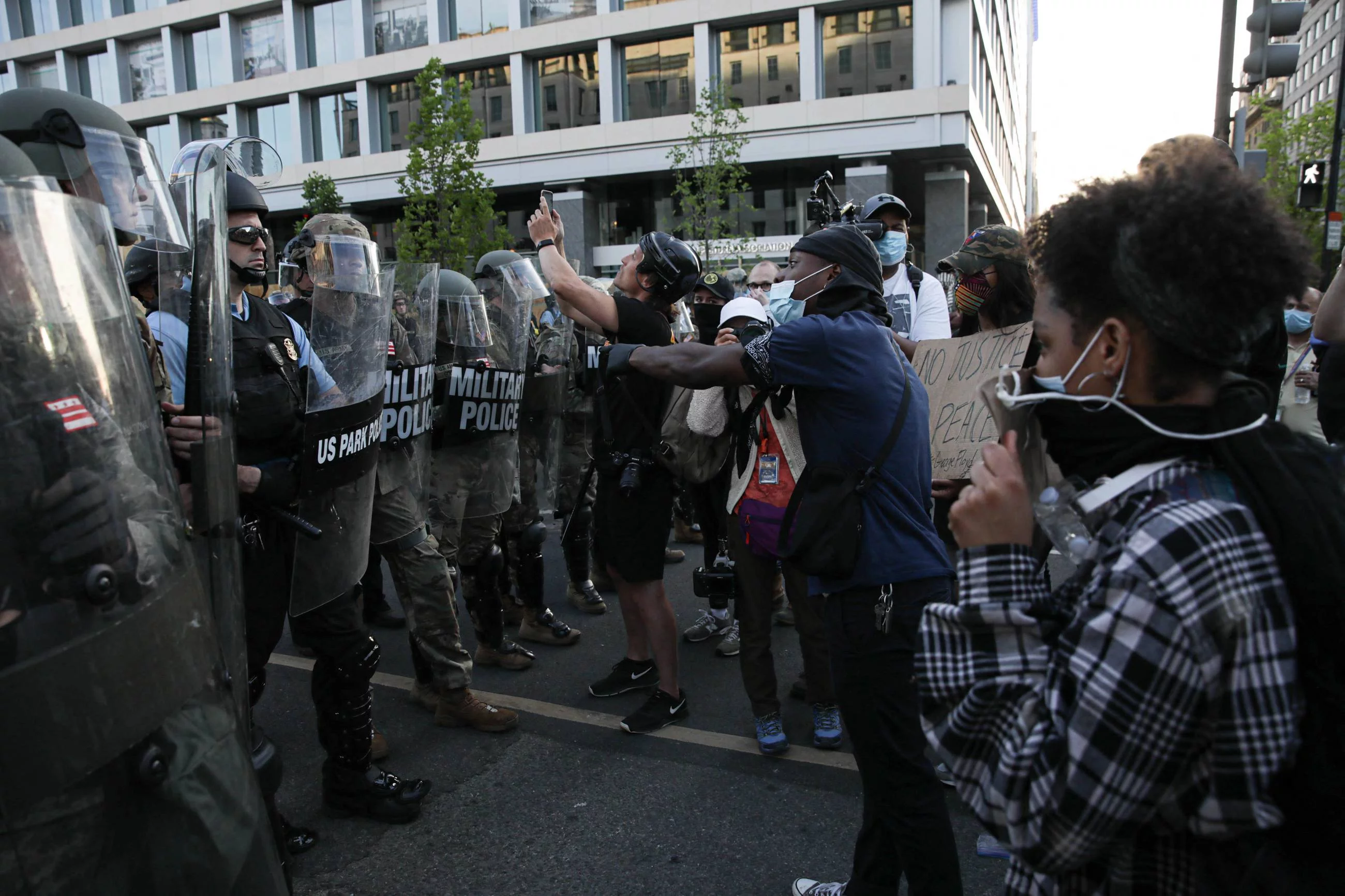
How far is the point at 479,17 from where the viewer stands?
31234 millimetres

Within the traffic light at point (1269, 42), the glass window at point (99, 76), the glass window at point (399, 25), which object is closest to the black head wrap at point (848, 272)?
the traffic light at point (1269, 42)

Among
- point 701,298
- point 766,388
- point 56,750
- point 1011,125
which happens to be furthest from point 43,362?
point 1011,125

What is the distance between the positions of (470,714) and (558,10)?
101 ft

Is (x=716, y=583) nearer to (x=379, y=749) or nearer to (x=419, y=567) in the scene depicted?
(x=419, y=567)

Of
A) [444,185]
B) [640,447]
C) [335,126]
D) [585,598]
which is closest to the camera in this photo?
[640,447]

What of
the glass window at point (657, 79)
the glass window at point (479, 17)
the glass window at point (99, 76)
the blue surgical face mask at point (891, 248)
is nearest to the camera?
the blue surgical face mask at point (891, 248)

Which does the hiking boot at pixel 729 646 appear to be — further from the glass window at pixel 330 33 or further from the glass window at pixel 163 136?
the glass window at pixel 163 136

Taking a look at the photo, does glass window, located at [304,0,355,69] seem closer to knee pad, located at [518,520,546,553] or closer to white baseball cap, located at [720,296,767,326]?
knee pad, located at [518,520,546,553]

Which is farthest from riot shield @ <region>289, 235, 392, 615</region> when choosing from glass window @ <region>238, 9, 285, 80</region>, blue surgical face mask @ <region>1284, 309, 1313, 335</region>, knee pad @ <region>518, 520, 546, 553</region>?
glass window @ <region>238, 9, 285, 80</region>

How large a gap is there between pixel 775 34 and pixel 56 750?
29923 millimetres

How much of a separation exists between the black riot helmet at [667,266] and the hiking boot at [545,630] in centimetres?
210

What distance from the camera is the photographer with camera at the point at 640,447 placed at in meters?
3.79

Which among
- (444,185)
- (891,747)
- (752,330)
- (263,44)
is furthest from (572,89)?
(891,747)

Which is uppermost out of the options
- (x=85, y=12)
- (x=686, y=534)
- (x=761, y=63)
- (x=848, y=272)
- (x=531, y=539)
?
(x=85, y=12)
